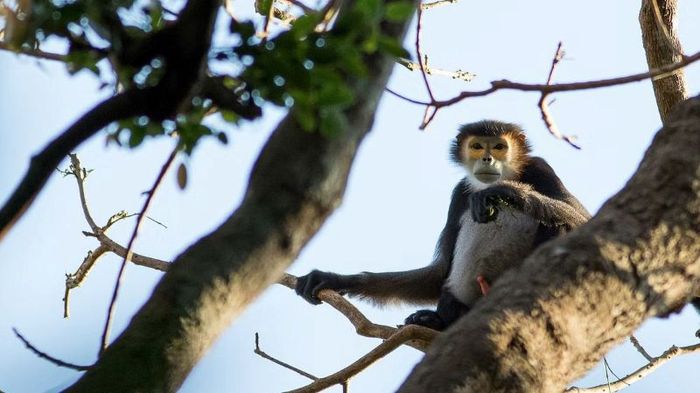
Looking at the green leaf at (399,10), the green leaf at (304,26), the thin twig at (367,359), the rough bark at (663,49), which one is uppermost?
the rough bark at (663,49)

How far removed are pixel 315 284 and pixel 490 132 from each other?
201 centimetres

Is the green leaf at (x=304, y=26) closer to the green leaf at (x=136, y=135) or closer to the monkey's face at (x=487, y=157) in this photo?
the green leaf at (x=136, y=135)

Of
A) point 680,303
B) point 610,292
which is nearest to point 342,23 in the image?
point 610,292

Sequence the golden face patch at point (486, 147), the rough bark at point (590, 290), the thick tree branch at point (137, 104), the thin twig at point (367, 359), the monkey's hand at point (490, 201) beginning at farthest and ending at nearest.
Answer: the golden face patch at point (486, 147) → the monkey's hand at point (490, 201) → the thin twig at point (367, 359) → the rough bark at point (590, 290) → the thick tree branch at point (137, 104)

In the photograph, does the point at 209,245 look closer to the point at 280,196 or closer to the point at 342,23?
the point at 280,196

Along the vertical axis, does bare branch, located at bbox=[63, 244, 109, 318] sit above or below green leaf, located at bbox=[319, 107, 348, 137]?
above

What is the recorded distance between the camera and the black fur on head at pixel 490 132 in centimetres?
793

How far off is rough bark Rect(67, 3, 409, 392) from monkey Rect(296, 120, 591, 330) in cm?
425

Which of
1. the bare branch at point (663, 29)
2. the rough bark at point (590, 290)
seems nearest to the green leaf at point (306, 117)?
the rough bark at point (590, 290)

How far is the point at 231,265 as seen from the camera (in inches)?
77.4

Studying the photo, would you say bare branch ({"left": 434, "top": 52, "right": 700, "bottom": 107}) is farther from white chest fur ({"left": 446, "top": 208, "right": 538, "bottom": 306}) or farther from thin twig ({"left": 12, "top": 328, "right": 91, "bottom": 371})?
white chest fur ({"left": 446, "top": 208, "right": 538, "bottom": 306})

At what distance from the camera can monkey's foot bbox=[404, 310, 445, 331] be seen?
21.7ft

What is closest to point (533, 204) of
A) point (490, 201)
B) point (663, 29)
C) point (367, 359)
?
point (490, 201)

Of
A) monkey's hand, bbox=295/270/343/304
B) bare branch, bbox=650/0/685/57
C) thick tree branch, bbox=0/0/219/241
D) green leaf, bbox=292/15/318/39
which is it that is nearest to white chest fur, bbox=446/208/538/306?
monkey's hand, bbox=295/270/343/304
